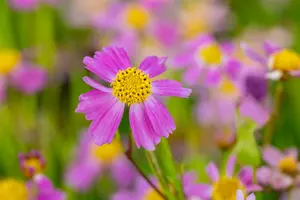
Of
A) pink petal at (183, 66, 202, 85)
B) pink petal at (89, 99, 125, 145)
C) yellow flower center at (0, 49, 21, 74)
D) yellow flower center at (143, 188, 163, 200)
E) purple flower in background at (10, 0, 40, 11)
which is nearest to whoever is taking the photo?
pink petal at (89, 99, 125, 145)

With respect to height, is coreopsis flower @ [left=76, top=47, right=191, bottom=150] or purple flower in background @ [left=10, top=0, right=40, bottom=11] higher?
purple flower in background @ [left=10, top=0, right=40, bottom=11]

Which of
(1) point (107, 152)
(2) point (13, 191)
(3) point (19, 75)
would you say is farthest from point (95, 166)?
(2) point (13, 191)

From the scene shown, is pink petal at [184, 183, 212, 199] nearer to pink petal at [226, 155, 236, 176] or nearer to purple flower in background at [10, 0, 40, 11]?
pink petal at [226, 155, 236, 176]

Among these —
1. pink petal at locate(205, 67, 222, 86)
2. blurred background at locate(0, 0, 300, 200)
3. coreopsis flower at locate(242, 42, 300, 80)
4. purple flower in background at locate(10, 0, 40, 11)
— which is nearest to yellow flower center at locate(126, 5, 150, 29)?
blurred background at locate(0, 0, 300, 200)

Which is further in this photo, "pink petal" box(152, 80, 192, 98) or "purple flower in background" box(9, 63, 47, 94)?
"purple flower in background" box(9, 63, 47, 94)

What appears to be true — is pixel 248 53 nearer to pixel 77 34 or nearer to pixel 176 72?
pixel 176 72

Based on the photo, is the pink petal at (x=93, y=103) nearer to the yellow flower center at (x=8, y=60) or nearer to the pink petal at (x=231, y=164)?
the pink petal at (x=231, y=164)

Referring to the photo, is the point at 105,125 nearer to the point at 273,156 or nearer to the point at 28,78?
the point at 273,156
